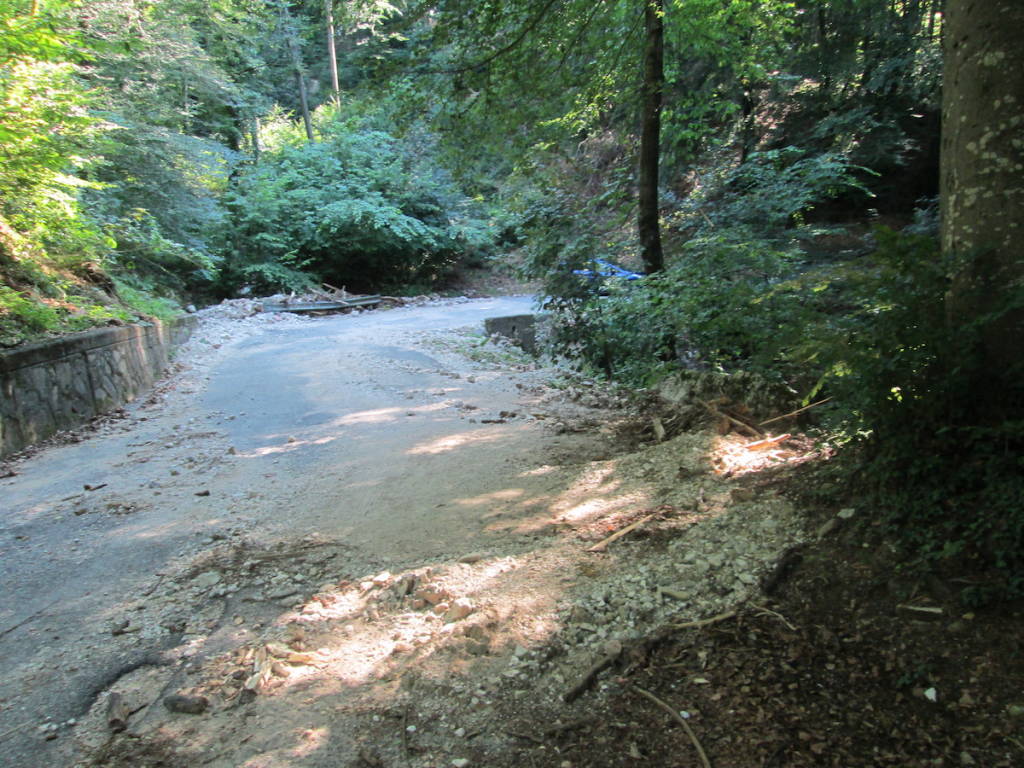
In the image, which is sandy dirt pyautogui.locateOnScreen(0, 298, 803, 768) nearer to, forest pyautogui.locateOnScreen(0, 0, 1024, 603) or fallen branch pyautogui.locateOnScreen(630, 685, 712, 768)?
fallen branch pyautogui.locateOnScreen(630, 685, 712, 768)

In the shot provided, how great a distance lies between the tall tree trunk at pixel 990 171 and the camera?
8.51 feet

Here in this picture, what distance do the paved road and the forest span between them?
2.00 meters

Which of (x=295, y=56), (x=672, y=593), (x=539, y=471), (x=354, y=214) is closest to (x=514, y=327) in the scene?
(x=354, y=214)

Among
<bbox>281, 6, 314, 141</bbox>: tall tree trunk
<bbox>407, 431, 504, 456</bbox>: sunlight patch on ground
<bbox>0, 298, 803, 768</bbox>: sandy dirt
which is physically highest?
<bbox>281, 6, 314, 141</bbox>: tall tree trunk

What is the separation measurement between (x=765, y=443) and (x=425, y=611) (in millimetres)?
2568

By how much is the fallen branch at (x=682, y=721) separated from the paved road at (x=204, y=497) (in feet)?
5.66

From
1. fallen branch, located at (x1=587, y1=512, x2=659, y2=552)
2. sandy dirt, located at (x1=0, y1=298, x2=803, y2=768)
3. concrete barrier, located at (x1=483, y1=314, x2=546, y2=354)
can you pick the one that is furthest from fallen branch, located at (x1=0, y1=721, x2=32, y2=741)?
concrete barrier, located at (x1=483, y1=314, x2=546, y2=354)

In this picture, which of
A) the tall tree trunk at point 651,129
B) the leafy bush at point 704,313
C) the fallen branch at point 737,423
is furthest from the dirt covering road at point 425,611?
the tall tree trunk at point 651,129

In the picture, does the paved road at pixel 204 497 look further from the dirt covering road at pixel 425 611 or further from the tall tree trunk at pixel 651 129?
the tall tree trunk at pixel 651 129

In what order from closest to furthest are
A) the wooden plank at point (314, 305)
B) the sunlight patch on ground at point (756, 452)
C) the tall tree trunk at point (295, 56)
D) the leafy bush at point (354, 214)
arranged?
the sunlight patch on ground at point (756, 452)
the wooden plank at point (314, 305)
the leafy bush at point (354, 214)
the tall tree trunk at point (295, 56)

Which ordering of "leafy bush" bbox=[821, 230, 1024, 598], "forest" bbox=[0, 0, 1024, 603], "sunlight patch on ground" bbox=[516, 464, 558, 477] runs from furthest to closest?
"sunlight patch on ground" bbox=[516, 464, 558, 477] < "forest" bbox=[0, 0, 1024, 603] < "leafy bush" bbox=[821, 230, 1024, 598]

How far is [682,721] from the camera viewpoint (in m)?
2.21

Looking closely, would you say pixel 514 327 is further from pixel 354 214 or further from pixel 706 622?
pixel 706 622

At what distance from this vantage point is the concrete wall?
21.2 ft
